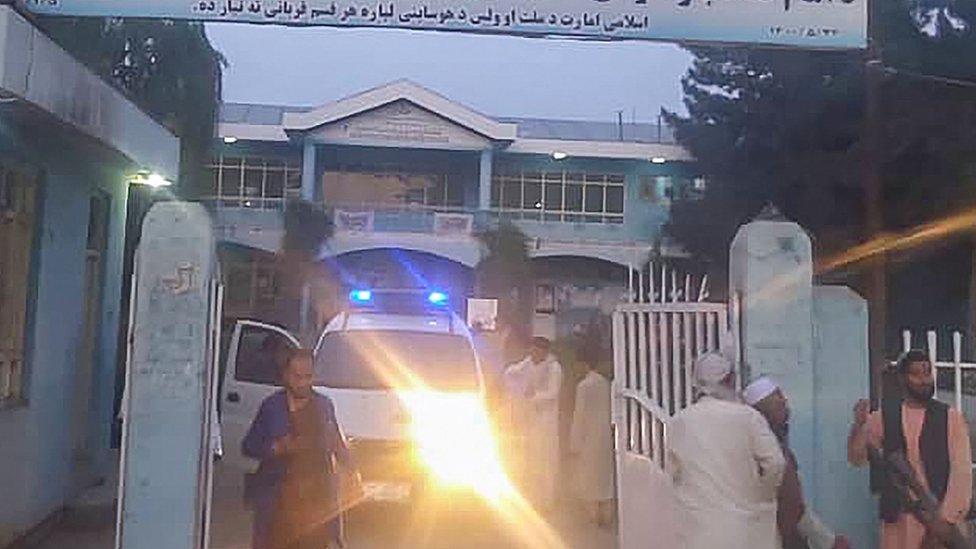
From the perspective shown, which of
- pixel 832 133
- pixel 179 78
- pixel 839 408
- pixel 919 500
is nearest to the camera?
pixel 919 500

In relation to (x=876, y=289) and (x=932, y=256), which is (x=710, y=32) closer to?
(x=876, y=289)

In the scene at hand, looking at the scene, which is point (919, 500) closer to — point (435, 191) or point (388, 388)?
point (388, 388)

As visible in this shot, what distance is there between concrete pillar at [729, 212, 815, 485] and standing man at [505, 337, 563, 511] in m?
6.47

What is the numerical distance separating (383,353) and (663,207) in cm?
2584

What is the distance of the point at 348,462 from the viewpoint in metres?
7.21

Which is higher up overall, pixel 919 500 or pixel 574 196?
pixel 574 196

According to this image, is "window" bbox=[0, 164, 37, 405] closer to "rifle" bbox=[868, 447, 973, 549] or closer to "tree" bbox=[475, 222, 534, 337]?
"rifle" bbox=[868, 447, 973, 549]

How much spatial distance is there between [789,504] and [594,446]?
6.68m

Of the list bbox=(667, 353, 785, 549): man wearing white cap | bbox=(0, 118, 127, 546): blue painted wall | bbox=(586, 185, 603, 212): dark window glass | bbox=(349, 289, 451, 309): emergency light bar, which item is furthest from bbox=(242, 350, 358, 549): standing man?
bbox=(586, 185, 603, 212): dark window glass

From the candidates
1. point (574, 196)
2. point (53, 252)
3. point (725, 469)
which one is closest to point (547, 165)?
point (574, 196)

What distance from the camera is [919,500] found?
7008mm

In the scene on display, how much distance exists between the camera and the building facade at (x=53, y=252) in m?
8.66

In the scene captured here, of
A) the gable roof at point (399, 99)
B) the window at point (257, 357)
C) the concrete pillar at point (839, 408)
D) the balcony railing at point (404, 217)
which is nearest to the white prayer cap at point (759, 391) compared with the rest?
the concrete pillar at point (839, 408)

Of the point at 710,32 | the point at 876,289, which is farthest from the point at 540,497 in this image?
the point at 710,32
